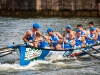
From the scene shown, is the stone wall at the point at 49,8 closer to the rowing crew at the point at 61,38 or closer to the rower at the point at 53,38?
the rowing crew at the point at 61,38

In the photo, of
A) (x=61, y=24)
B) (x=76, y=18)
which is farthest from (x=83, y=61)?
(x=76, y=18)

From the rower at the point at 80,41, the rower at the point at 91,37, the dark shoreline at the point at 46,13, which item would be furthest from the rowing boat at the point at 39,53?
the dark shoreline at the point at 46,13

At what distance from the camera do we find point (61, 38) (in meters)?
18.2

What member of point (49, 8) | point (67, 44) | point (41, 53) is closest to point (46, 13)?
point (49, 8)

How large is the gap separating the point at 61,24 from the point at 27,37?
750 inches

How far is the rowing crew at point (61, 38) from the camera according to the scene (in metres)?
17.1

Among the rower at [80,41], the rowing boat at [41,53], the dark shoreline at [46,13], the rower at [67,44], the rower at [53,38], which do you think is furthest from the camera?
the dark shoreline at [46,13]

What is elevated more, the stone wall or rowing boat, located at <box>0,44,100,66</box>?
the stone wall

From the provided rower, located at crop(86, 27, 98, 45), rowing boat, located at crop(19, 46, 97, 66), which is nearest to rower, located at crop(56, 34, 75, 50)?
rowing boat, located at crop(19, 46, 97, 66)

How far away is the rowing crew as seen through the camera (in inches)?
672

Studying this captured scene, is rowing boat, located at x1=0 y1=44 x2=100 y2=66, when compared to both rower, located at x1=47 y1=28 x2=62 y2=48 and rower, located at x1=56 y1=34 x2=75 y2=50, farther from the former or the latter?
rower, located at x1=47 y1=28 x2=62 y2=48

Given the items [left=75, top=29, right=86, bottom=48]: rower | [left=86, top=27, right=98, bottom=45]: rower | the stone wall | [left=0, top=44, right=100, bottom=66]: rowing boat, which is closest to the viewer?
[left=0, top=44, right=100, bottom=66]: rowing boat

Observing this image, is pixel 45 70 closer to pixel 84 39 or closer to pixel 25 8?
pixel 84 39

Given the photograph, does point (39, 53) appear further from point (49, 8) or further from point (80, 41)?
point (49, 8)
